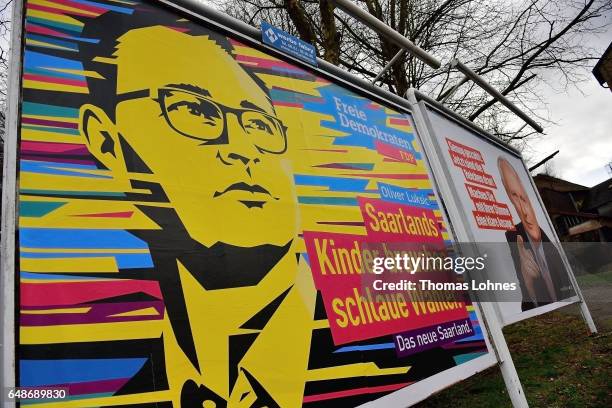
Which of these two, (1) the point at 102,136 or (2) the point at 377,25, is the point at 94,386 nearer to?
(1) the point at 102,136

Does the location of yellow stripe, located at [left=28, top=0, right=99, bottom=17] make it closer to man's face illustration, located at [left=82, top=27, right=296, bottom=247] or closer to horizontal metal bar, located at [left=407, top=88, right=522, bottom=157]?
man's face illustration, located at [left=82, top=27, right=296, bottom=247]

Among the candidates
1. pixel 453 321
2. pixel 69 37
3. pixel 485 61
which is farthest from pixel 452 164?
pixel 485 61

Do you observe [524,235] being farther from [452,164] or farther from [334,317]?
[334,317]

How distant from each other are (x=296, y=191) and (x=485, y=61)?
8.31m

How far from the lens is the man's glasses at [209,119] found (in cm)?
169

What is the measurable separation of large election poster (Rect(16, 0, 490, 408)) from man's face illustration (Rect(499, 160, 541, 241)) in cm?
253

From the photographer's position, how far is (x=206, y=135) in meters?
1.77

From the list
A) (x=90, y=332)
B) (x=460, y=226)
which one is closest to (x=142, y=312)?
(x=90, y=332)

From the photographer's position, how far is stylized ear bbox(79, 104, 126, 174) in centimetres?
141

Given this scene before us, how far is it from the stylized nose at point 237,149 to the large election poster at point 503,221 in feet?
6.47

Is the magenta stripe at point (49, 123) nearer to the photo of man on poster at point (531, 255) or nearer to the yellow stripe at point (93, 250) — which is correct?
the yellow stripe at point (93, 250)

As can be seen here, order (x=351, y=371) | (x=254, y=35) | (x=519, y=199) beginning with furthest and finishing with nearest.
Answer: (x=519, y=199) < (x=254, y=35) < (x=351, y=371)

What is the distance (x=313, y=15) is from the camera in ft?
28.6

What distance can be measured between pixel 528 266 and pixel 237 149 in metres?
3.50
